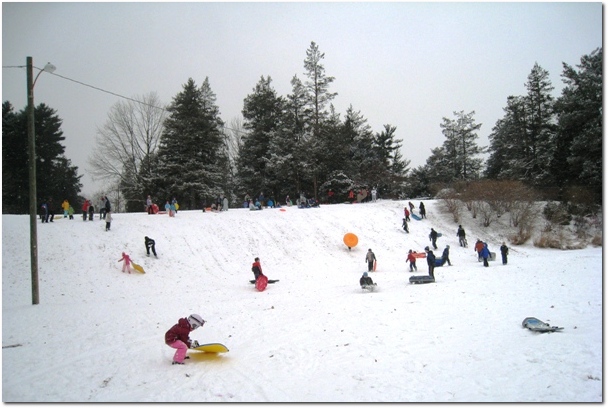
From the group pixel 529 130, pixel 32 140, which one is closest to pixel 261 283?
pixel 32 140

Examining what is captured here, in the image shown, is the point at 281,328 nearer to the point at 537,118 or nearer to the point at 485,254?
the point at 485,254

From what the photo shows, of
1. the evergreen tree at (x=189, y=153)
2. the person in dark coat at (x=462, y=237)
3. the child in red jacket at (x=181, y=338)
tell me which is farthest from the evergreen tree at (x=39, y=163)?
the person in dark coat at (x=462, y=237)

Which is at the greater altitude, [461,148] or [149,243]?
[461,148]

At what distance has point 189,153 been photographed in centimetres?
3922

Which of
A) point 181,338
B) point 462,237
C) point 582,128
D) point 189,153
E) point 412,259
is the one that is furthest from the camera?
point 189,153

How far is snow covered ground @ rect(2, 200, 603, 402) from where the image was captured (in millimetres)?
6285

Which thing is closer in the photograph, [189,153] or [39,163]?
[39,163]

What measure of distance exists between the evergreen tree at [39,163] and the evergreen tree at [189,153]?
9.00m

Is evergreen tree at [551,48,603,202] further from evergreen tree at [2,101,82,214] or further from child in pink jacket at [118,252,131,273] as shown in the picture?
evergreen tree at [2,101,82,214]

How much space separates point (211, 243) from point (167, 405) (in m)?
17.7

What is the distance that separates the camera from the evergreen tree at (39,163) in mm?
18562

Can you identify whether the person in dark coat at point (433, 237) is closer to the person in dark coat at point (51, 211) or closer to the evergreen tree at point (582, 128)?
the evergreen tree at point (582, 128)

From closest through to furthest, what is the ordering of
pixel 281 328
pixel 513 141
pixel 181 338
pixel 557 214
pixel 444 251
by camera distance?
pixel 181 338 → pixel 281 328 → pixel 444 251 → pixel 557 214 → pixel 513 141

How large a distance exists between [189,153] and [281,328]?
3312 centimetres
